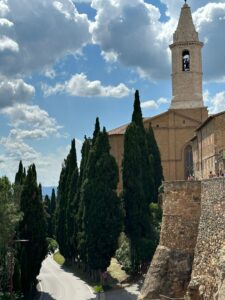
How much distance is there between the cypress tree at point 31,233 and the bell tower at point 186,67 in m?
25.0

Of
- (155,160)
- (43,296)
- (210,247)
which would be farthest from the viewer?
(155,160)

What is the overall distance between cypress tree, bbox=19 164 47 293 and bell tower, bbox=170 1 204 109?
25.0m

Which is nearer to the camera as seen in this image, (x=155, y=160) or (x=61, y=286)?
(x=61, y=286)

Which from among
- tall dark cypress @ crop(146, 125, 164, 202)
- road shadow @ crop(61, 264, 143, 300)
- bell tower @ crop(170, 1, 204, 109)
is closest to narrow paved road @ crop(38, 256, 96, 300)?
road shadow @ crop(61, 264, 143, 300)

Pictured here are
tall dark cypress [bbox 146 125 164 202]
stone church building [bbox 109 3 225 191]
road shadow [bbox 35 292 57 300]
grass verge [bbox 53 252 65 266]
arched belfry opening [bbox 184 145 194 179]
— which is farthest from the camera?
stone church building [bbox 109 3 225 191]

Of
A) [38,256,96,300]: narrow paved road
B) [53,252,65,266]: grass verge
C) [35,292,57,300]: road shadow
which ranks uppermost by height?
[53,252,65,266]: grass verge

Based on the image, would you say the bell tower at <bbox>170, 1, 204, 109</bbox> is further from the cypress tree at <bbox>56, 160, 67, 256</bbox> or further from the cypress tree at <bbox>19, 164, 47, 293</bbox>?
the cypress tree at <bbox>19, 164, 47, 293</bbox>

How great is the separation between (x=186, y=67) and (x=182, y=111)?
15.2 ft

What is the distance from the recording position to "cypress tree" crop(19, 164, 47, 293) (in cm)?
3153

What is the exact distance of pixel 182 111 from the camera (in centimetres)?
5366

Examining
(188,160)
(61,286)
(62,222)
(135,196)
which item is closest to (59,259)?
(62,222)

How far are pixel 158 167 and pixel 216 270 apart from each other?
954 inches

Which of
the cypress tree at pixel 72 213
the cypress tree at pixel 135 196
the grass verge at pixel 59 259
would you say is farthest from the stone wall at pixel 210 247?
the grass verge at pixel 59 259

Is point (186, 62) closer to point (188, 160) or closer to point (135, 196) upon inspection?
point (188, 160)
